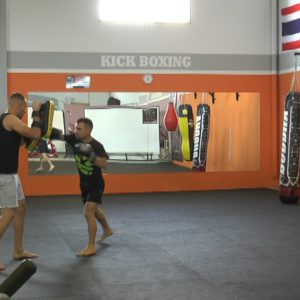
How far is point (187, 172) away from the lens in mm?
9195

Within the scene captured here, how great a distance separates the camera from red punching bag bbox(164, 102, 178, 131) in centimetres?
923

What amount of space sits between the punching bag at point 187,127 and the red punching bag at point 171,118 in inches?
5.6

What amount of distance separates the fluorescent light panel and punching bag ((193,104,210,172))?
1.64m

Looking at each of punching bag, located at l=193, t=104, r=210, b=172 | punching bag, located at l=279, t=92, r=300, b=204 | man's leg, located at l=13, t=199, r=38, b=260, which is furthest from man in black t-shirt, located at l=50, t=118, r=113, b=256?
punching bag, located at l=193, t=104, r=210, b=172

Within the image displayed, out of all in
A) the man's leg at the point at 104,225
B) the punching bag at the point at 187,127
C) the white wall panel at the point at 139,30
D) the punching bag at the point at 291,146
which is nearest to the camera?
the man's leg at the point at 104,225

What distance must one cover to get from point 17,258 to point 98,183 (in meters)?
0.95

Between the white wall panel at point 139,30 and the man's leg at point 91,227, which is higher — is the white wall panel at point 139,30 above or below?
above

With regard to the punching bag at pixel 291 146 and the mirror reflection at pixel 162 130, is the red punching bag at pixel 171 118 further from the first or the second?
the punching bag at pixel 291 146

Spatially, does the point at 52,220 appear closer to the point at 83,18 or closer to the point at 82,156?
the point at 82,156

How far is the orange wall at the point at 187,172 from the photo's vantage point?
8.54m

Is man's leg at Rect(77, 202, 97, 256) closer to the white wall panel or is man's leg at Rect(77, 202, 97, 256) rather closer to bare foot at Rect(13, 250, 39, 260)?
bare foot at Rect(13, 250, 39, 260)

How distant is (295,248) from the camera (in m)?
4.68

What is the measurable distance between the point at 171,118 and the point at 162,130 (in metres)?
0.79

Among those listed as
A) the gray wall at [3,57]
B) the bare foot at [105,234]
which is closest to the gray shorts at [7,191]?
the bare foot at [105,234]
